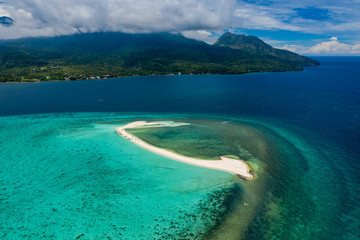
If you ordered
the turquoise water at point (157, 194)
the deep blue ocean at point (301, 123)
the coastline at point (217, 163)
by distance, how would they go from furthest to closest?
the coastline at point (217, 163), the deep blue ocean at point (301, 123), the turquoise water at point (157, 194)

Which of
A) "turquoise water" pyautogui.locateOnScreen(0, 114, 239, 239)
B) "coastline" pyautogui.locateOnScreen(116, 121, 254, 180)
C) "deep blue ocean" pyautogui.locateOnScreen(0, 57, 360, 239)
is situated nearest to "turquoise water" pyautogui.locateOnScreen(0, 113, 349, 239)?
"turquoise water" pyautogui.locateOnScreen(0, 114, 239, 239)

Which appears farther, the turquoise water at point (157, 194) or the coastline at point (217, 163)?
the coastline at point (217, 163)

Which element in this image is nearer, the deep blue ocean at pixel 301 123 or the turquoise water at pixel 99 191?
the turquoise water at pixel 99 191

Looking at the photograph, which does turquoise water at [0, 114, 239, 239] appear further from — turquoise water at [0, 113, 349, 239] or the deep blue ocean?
the deep blue ocean

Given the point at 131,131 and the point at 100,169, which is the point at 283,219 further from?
the point at 131,131

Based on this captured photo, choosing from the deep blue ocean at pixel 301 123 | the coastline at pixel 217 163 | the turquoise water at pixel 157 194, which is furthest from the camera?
the coastline at pixel 217 163

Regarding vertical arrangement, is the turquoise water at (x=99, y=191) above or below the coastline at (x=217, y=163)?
below

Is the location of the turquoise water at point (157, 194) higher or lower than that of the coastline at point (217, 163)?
lower

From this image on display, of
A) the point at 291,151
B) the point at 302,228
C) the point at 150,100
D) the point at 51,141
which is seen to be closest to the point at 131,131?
the point at 51,141

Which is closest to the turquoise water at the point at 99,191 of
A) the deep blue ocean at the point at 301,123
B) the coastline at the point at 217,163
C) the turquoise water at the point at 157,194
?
the turquoise water at the point at 157,194

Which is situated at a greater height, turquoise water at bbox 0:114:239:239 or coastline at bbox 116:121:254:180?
coastline at bbox 116:121:254:180

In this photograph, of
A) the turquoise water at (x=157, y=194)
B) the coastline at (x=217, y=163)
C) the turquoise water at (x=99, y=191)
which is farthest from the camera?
the coastline at (x=217, y=163)

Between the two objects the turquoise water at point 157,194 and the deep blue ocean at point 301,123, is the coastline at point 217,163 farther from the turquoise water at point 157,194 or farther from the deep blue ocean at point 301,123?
the deep blue ocean at point 301,123
